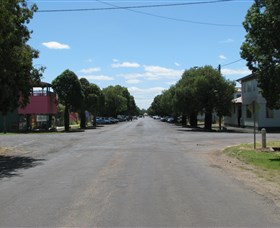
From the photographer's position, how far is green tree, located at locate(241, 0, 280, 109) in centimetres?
1891

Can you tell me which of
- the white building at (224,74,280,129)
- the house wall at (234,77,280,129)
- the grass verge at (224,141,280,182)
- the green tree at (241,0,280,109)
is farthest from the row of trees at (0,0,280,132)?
the house wall at (234,77,280,129)

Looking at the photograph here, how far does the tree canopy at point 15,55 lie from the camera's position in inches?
744

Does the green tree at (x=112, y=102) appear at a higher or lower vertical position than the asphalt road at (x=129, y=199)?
higher

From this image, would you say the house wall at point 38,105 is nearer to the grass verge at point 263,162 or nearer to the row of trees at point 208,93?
the row of trees at point 208,93

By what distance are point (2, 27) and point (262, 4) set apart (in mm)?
11488

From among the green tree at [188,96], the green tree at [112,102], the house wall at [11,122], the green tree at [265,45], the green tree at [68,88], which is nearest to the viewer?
the green tree at [265,45]

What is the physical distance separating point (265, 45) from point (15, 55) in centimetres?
1127

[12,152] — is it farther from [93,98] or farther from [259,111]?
[93,98]

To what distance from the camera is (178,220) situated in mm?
7598

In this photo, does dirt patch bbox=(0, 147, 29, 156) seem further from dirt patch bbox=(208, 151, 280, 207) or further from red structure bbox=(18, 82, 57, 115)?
red structure bbox=(18, 82, 57, 115)

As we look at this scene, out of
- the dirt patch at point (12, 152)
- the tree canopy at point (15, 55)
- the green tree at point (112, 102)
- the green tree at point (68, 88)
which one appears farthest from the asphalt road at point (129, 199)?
the green tree at point (112, 102)

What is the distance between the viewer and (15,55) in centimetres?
1997

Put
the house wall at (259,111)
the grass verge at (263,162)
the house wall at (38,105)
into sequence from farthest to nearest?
the house wall at (38,105)
the house wall at (259,111)
the grass verge at (263,162)

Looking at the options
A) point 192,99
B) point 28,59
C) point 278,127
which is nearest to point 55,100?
point 192,99
